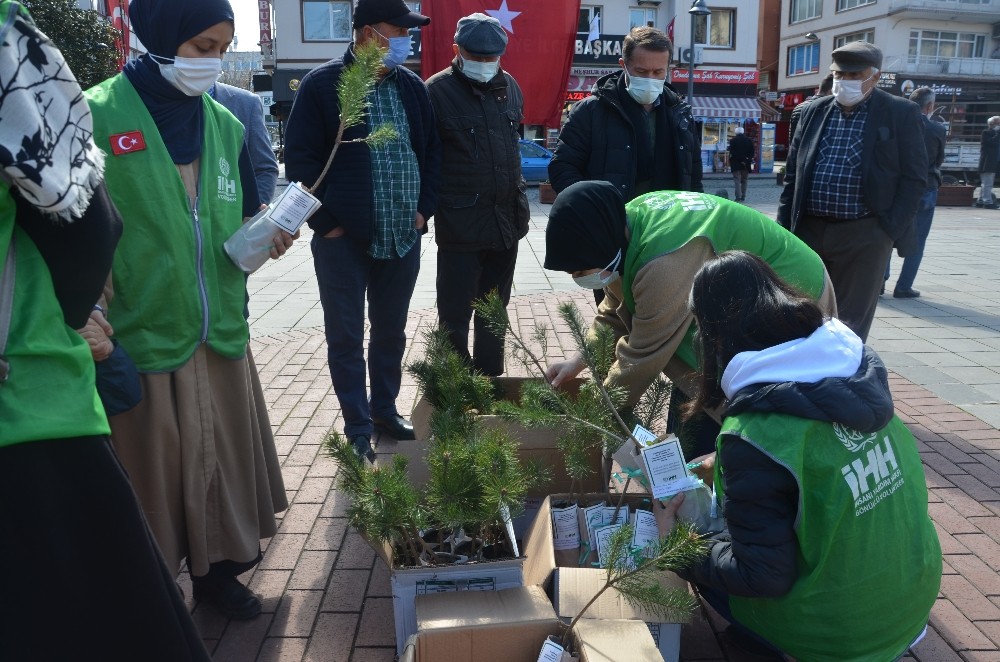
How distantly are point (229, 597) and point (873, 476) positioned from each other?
193cm

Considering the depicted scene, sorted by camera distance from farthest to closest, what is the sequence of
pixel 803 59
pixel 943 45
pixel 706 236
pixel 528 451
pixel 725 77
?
1. pixel 803 59
2. pixel 943 45
3. pixel 725 77
4. pixel 528 451
5. pixel 706 236

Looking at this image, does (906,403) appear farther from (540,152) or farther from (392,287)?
(540,152)

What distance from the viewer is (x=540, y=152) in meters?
23.6

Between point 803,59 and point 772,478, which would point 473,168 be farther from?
point 803,59

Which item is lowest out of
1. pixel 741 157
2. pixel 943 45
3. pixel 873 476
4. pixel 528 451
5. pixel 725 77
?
pixel 528 451

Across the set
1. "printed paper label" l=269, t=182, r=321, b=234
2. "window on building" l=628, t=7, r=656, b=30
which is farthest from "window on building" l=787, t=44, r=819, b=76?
"printed paper label" l=269, t=182, r=321, b=234

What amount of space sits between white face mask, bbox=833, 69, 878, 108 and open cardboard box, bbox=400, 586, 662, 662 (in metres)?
3.51

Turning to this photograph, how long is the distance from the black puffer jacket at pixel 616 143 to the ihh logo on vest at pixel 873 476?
272 centimetres

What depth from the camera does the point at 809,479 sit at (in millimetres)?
2033

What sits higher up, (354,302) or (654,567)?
(354,302)

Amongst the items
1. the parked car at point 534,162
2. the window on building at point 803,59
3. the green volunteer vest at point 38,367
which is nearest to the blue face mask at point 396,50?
the green volunteer vest at point 38,367

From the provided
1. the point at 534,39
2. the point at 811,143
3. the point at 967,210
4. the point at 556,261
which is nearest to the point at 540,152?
the point at 967,210

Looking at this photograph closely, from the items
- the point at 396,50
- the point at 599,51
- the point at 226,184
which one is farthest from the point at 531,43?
the point at 599,51

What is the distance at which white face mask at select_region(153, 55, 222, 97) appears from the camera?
8.09ft
